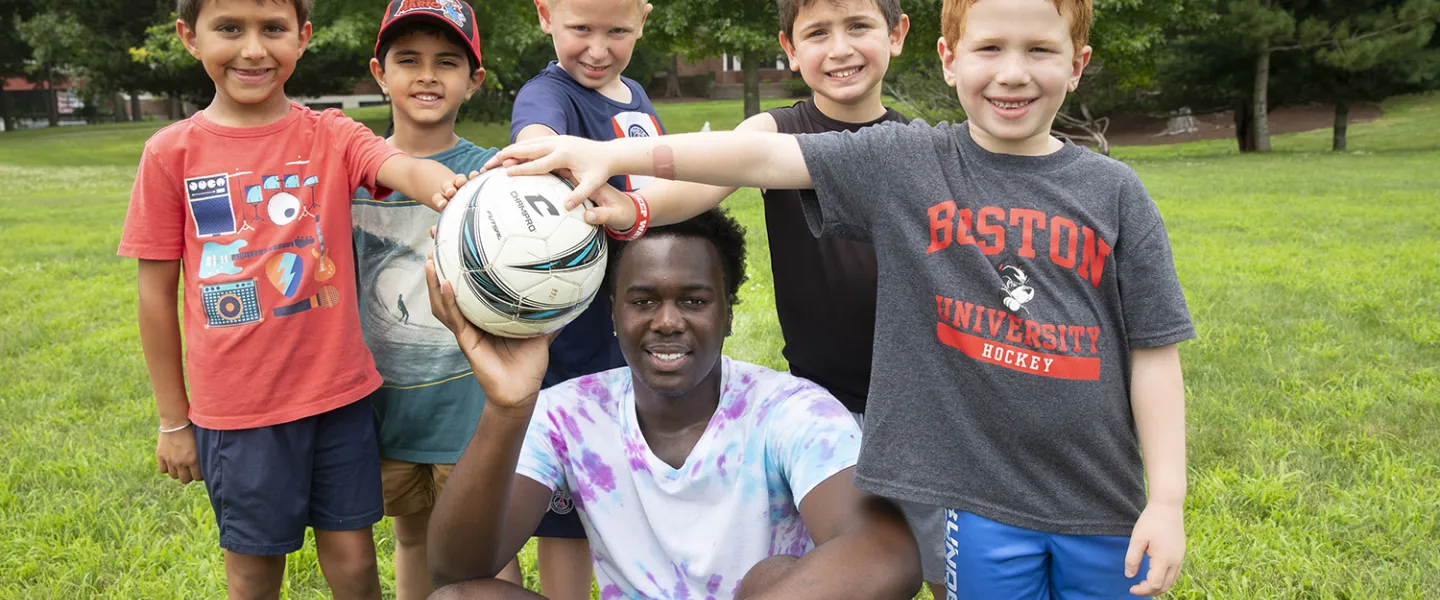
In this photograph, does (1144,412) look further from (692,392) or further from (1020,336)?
(692,392)

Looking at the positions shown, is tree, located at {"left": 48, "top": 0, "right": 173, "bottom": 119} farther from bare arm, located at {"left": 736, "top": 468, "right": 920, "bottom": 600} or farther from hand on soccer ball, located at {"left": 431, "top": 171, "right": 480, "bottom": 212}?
bare arm, located at {"left": 736, "top": 468, "right": 920, "bottom": 600}

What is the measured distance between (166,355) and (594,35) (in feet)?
4.87

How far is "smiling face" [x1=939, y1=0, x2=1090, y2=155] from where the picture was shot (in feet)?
7.41

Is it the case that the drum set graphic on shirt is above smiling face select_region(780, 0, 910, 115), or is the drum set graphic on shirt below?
below

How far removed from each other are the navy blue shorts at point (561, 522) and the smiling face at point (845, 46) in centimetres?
138

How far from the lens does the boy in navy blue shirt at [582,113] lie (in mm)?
3084

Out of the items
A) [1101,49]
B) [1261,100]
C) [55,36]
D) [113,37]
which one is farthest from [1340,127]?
[55,36]

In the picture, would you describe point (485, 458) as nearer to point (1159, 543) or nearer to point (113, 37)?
point (1159, 543)

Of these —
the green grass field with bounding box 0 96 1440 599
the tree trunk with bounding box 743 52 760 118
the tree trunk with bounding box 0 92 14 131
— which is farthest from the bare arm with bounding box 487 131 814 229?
the tree trunk with bounding box 0 92 14 131

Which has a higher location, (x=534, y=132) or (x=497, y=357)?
(x=534, y=132)

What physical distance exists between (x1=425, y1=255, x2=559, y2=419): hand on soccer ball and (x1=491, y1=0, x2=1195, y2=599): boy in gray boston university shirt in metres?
0.34

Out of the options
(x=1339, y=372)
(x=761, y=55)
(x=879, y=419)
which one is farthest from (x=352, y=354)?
(x=761, y=55)

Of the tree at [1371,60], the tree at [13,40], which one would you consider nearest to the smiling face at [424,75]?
the tree at [1371,60]

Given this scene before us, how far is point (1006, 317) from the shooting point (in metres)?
2.26
